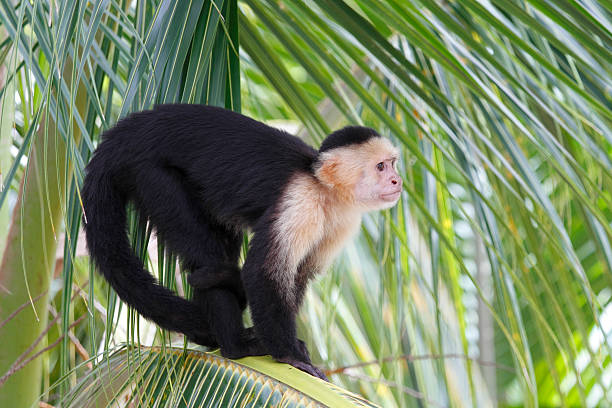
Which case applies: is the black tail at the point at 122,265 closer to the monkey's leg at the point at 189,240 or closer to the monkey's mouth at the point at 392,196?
the monkey's leg at the point at 189,240

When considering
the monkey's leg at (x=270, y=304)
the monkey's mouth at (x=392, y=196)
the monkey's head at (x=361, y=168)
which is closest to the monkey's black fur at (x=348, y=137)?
the monkey's head at (x=361, y=168)

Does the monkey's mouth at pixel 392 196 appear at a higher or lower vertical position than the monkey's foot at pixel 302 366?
higher

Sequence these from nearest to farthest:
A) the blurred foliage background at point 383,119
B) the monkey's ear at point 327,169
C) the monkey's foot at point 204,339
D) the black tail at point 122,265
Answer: the blurred foliage background at point 383,119, the black tail at point 122,265, the monkey's foot at point 204,339, the monkey's ear at point 327,169

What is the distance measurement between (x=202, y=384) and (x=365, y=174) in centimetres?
83

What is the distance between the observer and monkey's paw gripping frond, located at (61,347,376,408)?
1.44m

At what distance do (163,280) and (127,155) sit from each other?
37cm

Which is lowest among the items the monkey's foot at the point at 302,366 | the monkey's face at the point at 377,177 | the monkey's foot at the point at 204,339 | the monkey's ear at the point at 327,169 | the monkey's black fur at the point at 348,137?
the monkey's foot at the point at 302,366

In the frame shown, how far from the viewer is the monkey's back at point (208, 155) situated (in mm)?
1951

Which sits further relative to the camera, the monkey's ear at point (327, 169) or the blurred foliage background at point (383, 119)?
the monkey's ear at point (327, 169)

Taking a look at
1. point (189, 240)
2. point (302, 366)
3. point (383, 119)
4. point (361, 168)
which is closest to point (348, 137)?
point (361, 168)

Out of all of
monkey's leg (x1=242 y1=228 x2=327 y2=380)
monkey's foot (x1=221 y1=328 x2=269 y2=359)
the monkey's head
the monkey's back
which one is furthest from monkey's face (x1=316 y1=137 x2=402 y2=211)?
monkey's foot (x1=221 y1=328 x2=269 y2=359)

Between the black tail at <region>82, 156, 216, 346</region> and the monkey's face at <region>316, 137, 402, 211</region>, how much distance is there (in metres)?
0.55

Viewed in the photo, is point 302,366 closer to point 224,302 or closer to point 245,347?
point 245,347

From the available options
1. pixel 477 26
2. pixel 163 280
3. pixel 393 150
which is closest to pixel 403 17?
pixel 477 26
